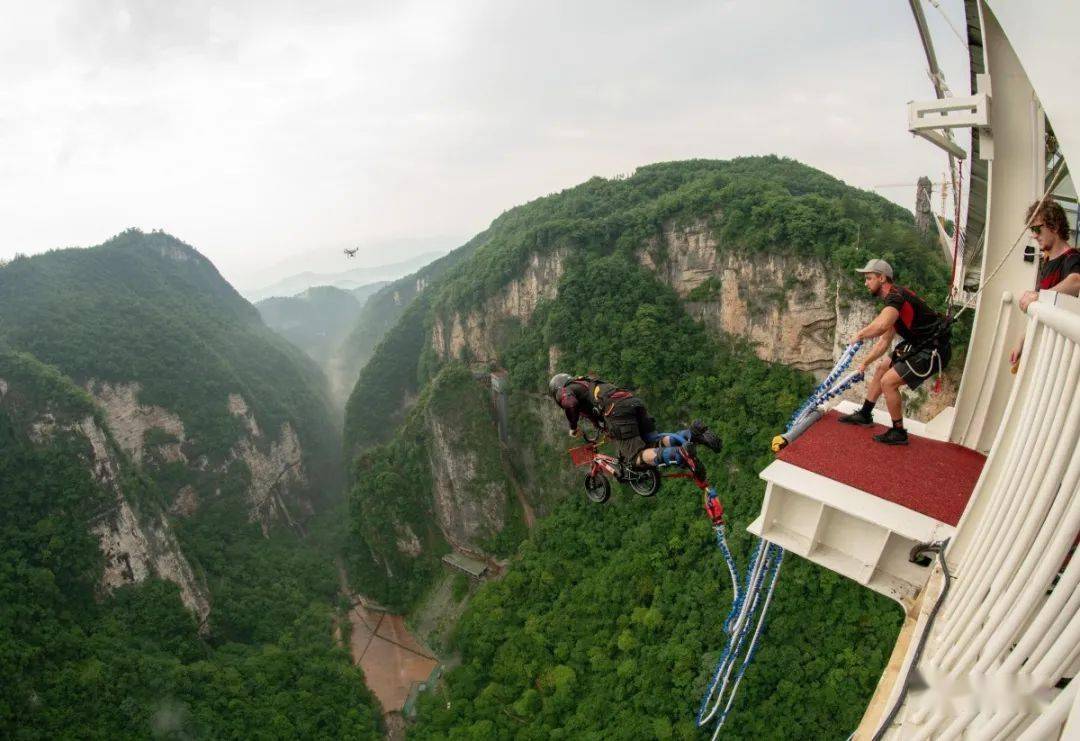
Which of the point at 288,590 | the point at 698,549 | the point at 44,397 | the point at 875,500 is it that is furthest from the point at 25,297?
the point at 875,500

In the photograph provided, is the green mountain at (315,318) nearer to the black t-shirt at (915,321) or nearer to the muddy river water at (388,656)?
the muddy river water at (388,656)

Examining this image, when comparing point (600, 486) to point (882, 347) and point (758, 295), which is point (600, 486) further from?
point (758, 295)

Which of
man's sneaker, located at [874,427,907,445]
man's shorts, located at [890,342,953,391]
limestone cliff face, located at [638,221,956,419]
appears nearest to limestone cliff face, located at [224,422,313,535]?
limestone cliff face, located at [638,221,956,419]

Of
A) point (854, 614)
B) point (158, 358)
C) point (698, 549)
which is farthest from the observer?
point (158, 358)

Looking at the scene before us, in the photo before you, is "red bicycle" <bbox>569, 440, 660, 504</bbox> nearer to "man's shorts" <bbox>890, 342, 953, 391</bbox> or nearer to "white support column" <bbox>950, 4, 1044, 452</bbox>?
"man's shorts" <bbox>890, 342, 953, 391</bbox>

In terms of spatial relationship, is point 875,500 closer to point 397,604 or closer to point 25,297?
point 397,604

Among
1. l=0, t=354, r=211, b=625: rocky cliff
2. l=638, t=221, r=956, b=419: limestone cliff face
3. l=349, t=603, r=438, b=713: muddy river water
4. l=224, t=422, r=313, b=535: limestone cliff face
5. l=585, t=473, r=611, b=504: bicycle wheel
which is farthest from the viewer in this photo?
l=224, t=422, r=313, b=535: limestone cliff face
